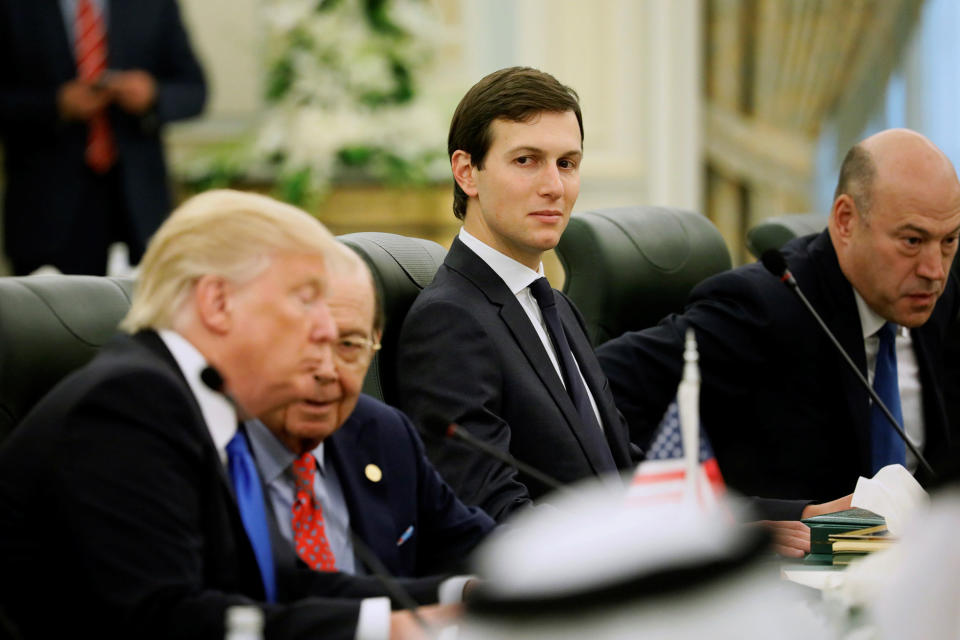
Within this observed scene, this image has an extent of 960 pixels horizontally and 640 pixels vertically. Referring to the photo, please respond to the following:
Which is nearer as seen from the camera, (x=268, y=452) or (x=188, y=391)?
Answer: (x=188, y=391)

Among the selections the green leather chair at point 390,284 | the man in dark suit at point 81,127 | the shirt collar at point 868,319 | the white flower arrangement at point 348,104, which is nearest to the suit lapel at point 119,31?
the man in dark suit at point 81,127

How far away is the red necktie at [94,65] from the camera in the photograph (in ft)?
14.7

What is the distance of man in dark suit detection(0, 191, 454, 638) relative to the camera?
1.32 m

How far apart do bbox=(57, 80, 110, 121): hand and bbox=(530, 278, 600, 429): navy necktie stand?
2.51 metres

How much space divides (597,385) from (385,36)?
3422 mm

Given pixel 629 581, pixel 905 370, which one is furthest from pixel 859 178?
pixel 629 581

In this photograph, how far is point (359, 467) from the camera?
175cm

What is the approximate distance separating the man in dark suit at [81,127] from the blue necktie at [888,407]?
2570 mm

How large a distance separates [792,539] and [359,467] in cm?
66

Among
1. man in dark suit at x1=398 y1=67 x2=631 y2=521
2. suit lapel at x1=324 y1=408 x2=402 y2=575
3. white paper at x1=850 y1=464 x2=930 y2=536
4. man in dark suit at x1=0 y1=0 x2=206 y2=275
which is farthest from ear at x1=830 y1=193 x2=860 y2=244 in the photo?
man in dark suit at x1=0 y1=0 x2=206 y2=275

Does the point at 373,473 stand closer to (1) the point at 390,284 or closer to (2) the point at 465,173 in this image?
(1) the point at 390,284

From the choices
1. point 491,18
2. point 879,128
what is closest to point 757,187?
point 879,128

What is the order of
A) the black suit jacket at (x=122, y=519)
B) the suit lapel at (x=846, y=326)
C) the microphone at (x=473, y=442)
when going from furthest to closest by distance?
the suit lapel at (x=846, y=326) < the microphone at (x=473, y=442) < the black suit jacket at (x=122, y=519)

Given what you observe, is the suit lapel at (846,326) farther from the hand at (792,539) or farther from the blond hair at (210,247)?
the blond hair at (210,247)
